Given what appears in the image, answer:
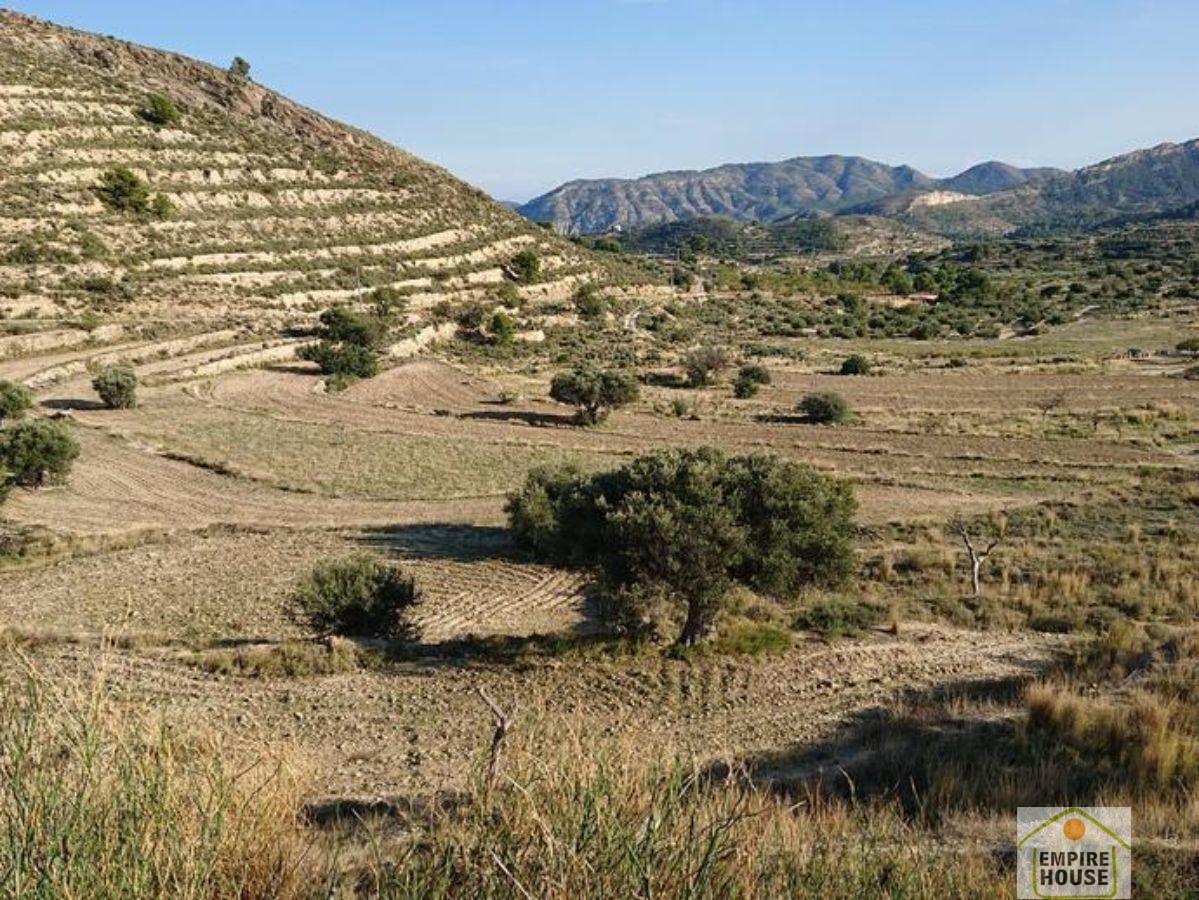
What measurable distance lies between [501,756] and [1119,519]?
1075 inches

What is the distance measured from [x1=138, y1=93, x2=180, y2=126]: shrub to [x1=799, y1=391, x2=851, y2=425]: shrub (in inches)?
2845

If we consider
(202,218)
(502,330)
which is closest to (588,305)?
(502,330)

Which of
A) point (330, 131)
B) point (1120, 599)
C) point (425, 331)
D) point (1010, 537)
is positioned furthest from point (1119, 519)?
point (330, 131)

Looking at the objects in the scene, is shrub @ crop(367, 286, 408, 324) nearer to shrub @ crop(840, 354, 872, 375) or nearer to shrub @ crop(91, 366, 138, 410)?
shrub @ crop(91, 366, 138, 410)

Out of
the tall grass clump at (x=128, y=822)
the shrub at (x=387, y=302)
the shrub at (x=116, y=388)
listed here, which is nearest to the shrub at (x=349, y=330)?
the shrub at (x=387, y=302)

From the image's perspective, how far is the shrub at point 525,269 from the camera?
283 feet

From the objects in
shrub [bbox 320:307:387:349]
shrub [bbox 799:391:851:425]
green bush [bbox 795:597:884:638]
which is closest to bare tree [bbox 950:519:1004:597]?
green bush [bbox 795:597:884:638]

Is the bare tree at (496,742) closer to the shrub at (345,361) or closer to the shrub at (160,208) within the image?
the shrub at (345,361)

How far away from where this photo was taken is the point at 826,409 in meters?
43.9

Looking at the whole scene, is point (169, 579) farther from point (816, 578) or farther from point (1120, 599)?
point (1120, 599)

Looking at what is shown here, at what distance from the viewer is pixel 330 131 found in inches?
4267

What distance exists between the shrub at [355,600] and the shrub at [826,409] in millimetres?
30256

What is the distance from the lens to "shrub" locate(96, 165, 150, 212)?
2736 inches

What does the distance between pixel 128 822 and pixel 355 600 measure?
46.1 ft
